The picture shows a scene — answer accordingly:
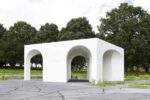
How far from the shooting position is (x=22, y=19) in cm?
7700

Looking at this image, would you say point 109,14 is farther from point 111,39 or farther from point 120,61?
point 120,61

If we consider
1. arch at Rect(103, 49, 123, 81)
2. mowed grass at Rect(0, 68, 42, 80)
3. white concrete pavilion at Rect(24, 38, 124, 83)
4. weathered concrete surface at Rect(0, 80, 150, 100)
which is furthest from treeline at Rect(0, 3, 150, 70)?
weathered concrete surface at Rect(0, 80, 150, 100)

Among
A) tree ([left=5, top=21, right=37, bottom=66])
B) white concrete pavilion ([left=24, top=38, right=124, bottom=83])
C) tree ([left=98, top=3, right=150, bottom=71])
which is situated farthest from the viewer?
tree ([left=5, top=21, right=37, bottom=66])

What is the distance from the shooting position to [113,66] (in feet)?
105

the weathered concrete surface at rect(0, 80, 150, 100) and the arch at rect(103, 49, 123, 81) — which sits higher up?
the arch at rect(103, 49, 123, 81)

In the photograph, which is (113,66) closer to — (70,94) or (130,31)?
(70,94)

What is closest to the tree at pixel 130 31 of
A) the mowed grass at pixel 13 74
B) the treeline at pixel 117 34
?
the treeline at pixel 117 34

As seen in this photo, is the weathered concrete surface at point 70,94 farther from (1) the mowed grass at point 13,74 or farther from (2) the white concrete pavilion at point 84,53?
(1) the mowed grass at point 13,74

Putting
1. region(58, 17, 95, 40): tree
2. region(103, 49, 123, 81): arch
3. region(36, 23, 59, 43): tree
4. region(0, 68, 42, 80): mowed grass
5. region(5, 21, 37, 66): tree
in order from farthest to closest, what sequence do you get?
region(36, 23, 59, 43): tree < region(5, 21, 37, 66): tree < region(58, 17, 95, 40): tree < region(0, 68, 42, 80): mowed grass < region(103, 49, 123, 81): arch

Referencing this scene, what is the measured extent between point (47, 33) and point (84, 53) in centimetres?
3317

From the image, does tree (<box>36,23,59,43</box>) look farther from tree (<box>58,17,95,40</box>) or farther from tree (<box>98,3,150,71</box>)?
tree (<box>98,3,150,71</box>)

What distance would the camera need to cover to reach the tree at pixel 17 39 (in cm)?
6562

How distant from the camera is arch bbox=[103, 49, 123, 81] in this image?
32.1 metres

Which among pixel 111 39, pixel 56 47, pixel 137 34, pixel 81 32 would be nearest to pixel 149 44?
pixel 137 34
